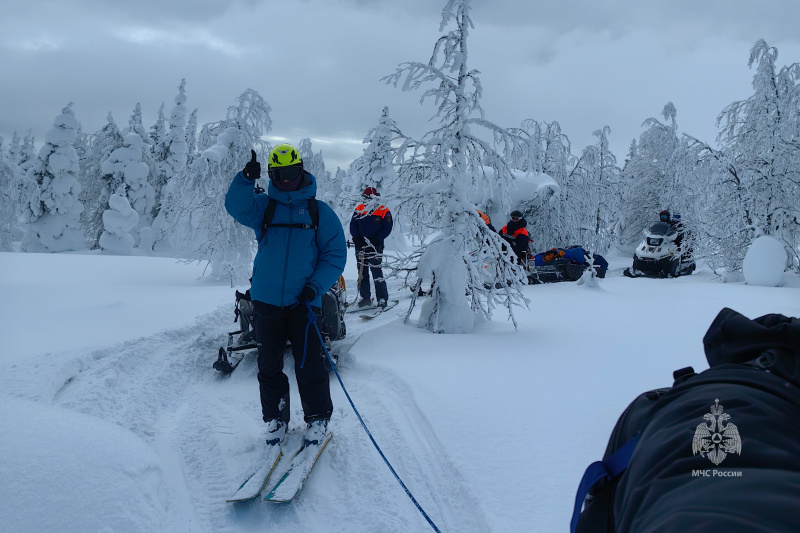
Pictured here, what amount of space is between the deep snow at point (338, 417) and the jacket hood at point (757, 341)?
193 centimetres

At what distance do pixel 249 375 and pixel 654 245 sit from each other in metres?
16.5

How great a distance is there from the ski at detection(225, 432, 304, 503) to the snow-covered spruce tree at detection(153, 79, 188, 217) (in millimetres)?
39498

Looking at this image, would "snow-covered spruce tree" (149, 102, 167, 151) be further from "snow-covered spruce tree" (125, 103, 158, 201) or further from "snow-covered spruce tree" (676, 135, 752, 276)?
"snow-covered spruce tree" (676, 135, 752, 276)

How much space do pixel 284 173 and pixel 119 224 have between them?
34.7 m

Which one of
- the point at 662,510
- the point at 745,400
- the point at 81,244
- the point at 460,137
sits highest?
the point at 460,137

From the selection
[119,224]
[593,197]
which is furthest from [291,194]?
[119,224]

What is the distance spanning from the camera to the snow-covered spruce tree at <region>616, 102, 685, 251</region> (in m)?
30.2

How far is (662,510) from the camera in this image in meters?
0.94

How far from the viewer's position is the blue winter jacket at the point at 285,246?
12.9ft

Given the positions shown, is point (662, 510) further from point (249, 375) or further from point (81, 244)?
point (81, 244)

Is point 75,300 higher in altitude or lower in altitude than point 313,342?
lower

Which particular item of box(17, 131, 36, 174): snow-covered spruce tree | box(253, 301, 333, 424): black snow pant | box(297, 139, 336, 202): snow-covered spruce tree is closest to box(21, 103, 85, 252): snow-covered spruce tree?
box(17, 131, 36, 174): snow-covered spruce tree

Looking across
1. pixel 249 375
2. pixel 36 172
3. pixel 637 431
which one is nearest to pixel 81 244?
pixel 36 172

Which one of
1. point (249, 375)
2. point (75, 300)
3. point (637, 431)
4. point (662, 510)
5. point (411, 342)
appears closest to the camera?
point (662, 510)
